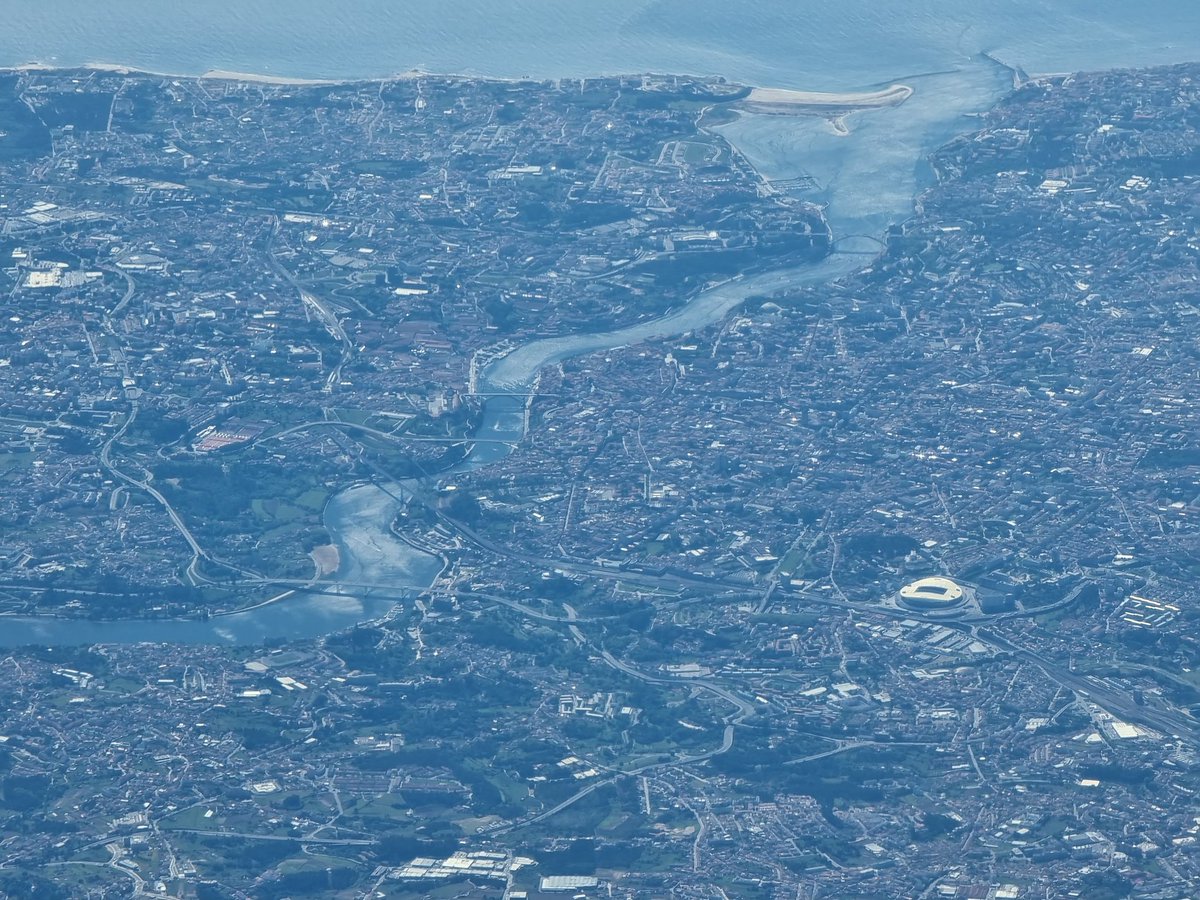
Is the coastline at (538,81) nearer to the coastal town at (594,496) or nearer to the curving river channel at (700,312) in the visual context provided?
the coastal town at (594,496)

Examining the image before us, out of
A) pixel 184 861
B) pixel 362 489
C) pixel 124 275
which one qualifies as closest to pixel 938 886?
pixel 184 861

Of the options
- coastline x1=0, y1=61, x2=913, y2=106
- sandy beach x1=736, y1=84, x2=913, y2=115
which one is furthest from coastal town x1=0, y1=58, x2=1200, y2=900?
coastline x1=0, y1=61, x2=913, y2=106

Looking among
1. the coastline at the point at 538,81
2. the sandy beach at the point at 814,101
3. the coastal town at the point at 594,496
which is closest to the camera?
the coastal town at the point at 594,496

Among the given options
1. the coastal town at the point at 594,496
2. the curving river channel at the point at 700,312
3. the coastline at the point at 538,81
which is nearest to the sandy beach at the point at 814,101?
the coastline at the point at 538,81

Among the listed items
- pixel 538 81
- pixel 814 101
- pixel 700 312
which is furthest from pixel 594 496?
pixel 538 81

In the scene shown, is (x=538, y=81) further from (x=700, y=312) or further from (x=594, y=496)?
(x=594, y=496)

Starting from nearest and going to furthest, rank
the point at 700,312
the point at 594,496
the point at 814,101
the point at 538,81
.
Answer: the point at 594,496 < the point at 700,312 < the point at 814,101 < the point at 538,81

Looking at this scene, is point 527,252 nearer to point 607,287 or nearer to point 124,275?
point 607,287
